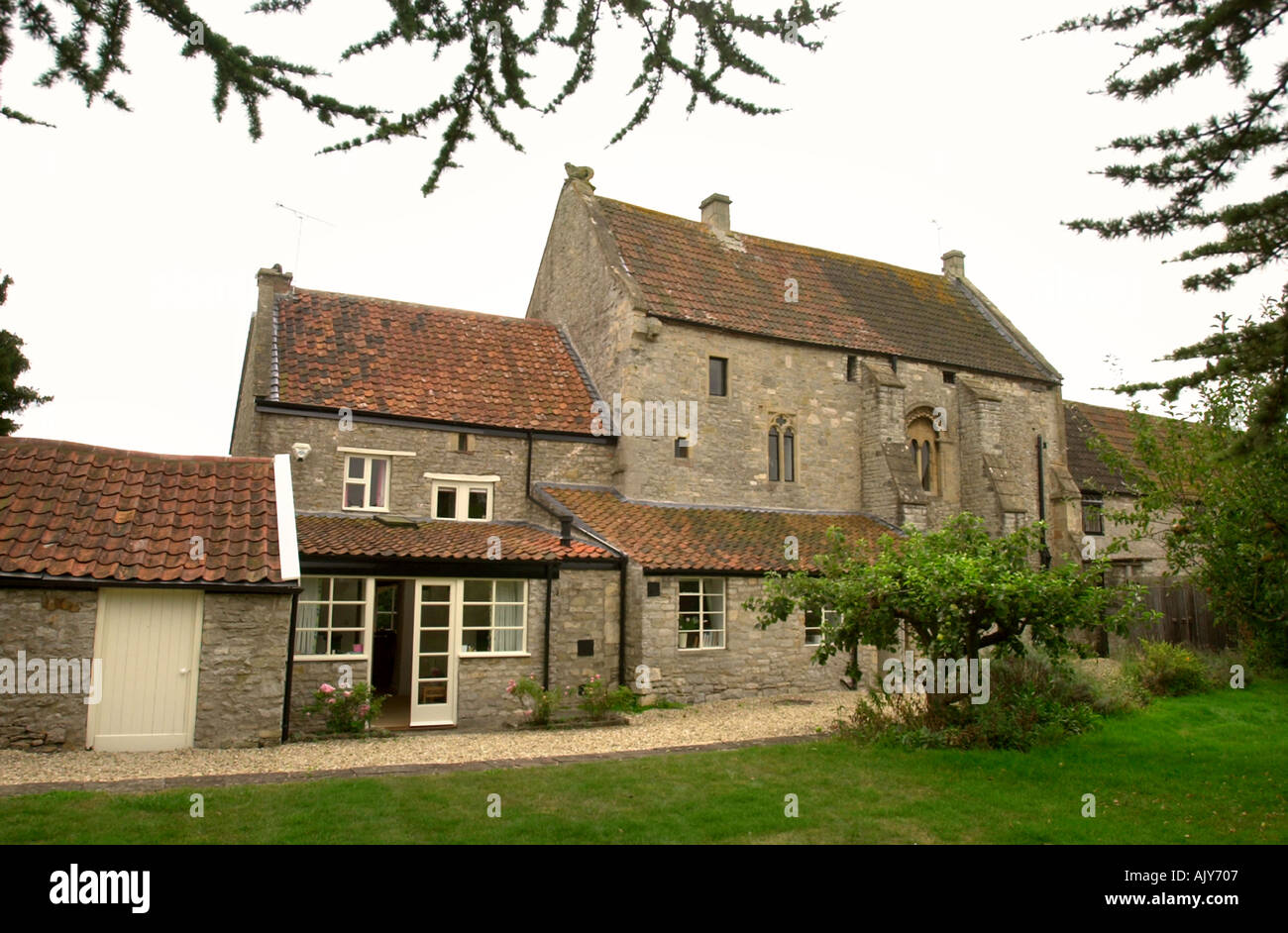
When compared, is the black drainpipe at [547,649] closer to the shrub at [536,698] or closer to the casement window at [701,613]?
the shrub at [536,698]

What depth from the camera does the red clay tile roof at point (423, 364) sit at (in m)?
18.2

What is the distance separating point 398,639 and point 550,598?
4128 mm

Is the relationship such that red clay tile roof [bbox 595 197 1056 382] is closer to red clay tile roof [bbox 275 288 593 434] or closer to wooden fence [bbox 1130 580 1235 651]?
red clay tile roof [bbox 275 288 593 434]

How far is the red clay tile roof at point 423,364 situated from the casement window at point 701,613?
4.83m

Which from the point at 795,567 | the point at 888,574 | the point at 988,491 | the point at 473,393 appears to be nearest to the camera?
the point at 888,574

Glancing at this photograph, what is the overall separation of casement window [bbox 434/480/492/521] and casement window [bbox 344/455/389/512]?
1067 mm

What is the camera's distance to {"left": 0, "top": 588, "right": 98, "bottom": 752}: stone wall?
11.0m

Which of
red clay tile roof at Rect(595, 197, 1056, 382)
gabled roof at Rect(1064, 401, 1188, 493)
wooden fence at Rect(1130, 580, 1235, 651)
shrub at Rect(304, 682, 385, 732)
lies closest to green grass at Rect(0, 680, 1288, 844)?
shrub at Rect(304, 682, 385, 732)

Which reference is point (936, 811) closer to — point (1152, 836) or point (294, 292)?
point (1152, 836)

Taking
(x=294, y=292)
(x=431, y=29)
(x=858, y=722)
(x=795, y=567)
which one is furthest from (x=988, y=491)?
(x=431, y=29)

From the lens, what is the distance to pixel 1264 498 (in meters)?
10.4

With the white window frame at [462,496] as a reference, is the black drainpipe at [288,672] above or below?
below

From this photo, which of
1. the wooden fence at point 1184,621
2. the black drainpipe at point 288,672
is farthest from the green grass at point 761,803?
the wooden fence at point 1184,621

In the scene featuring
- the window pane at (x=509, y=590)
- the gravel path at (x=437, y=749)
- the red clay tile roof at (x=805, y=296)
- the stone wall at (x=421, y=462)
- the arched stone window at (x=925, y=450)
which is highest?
the red clay tile roof at (x=805, y=296)
